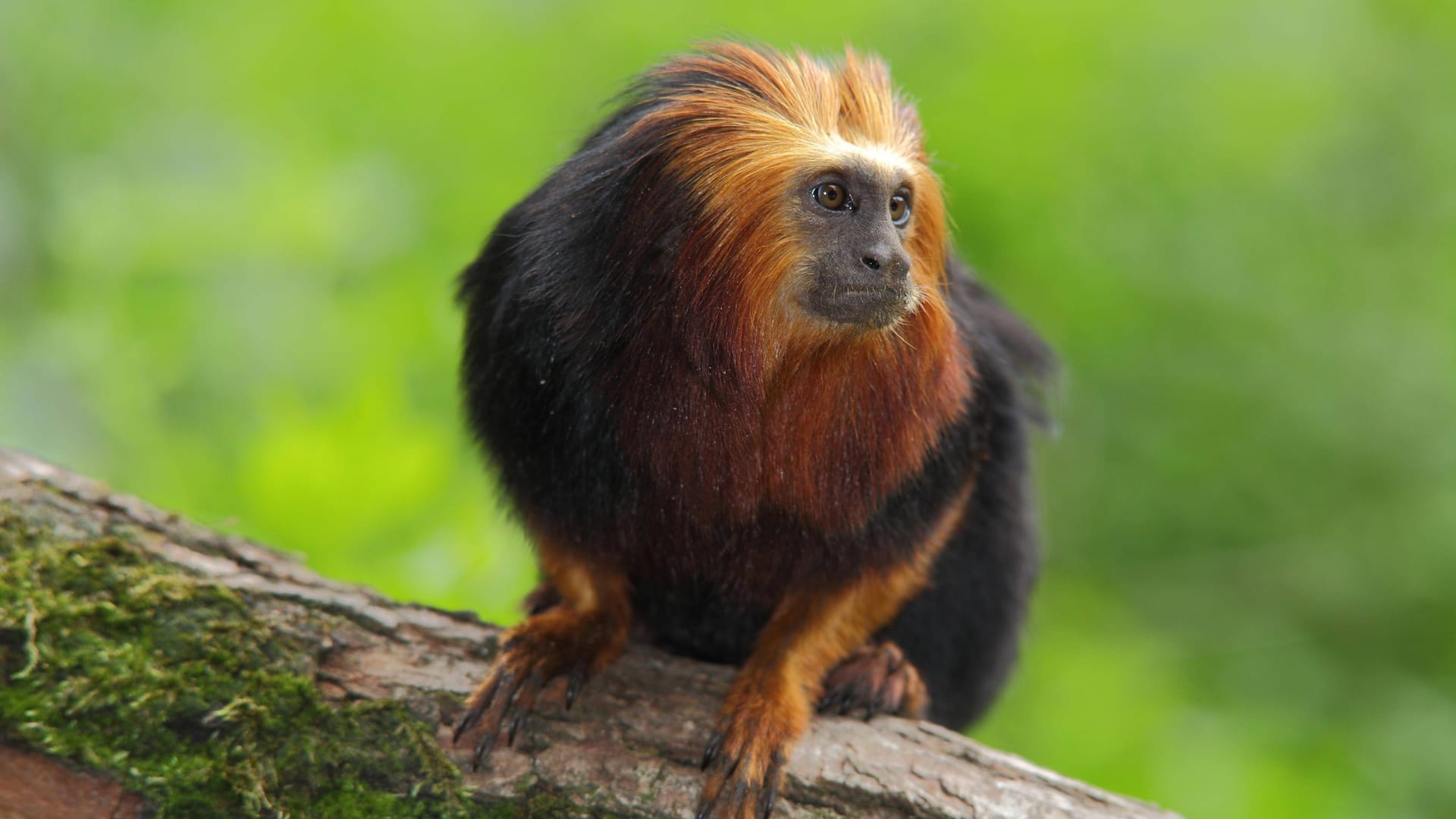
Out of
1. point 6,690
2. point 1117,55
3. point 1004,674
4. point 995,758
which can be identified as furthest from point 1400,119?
point 6,690

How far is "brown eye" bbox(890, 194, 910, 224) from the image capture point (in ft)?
8.52

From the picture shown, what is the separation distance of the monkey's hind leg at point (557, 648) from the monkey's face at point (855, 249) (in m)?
0.87

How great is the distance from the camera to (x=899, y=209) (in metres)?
2.62

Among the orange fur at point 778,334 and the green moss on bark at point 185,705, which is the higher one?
the orange fur at point 778,334

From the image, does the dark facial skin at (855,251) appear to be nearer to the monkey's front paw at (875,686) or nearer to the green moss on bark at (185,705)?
the monkey's front paw at (875,686)

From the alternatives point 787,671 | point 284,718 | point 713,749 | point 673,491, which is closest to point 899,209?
point 673,491

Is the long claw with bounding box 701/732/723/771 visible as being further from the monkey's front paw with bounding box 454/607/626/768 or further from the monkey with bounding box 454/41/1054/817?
the monkey's front paw with bounding box 454/607/626/768

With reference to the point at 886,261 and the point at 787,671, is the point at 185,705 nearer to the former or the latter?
the point at 787,671

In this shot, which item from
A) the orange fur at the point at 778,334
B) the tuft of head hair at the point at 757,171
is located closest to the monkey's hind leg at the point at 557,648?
the orange fur at the point at 778,334

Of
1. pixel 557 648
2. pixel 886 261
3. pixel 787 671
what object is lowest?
pixel 557 648

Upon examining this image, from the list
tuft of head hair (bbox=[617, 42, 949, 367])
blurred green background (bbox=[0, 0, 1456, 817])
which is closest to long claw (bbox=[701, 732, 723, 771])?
tuft of head hair (bbox=[617, 42, 949, 367])

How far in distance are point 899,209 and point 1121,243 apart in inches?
154

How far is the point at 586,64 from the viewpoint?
641 centimetres

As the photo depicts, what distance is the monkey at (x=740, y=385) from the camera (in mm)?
2531
